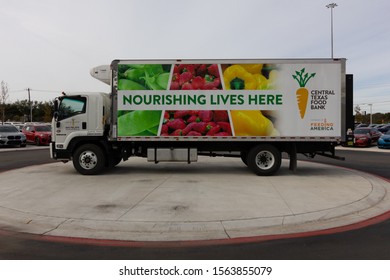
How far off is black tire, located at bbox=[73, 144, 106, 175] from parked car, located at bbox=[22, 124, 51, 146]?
18.4m

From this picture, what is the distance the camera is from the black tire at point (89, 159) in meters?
11.3

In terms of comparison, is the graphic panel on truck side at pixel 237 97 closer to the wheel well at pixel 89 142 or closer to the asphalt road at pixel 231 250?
the wheel well at pixel 89 142

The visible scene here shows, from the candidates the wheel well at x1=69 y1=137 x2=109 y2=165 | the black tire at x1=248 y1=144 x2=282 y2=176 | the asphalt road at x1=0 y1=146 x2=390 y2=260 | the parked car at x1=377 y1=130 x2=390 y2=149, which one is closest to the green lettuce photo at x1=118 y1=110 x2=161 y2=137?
the wheel well at x1=69 y1=137 x2=109 y2=165

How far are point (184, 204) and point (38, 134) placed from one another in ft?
79.8

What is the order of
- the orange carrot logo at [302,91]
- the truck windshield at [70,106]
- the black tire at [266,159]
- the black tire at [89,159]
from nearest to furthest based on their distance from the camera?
1. the orange carrot logo at [302,91]
2. the black tire at [266,159]
3. the black tire at [89,159]
4. the truck windshield at [70,106]

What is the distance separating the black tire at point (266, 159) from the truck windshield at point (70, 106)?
18.6 feet

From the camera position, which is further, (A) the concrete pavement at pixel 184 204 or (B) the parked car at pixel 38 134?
(B) the parked car at pixel 38 134

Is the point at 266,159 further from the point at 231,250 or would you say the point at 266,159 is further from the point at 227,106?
the point at 231,250

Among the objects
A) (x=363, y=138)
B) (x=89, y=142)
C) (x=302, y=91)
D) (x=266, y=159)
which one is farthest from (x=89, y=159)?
(x=363, y=138)

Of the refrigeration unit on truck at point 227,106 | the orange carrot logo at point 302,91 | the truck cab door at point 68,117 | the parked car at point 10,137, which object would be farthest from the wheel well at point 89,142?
the parked car at point 10,137

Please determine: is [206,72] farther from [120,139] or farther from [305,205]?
[305,205]

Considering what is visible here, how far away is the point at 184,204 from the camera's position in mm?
7492

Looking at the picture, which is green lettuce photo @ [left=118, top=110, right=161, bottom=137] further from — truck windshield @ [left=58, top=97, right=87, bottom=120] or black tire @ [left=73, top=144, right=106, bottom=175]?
truck windshield @ [left=58, top=97, right=87, bottom=120]

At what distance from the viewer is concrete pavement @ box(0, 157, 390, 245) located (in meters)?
5.95
